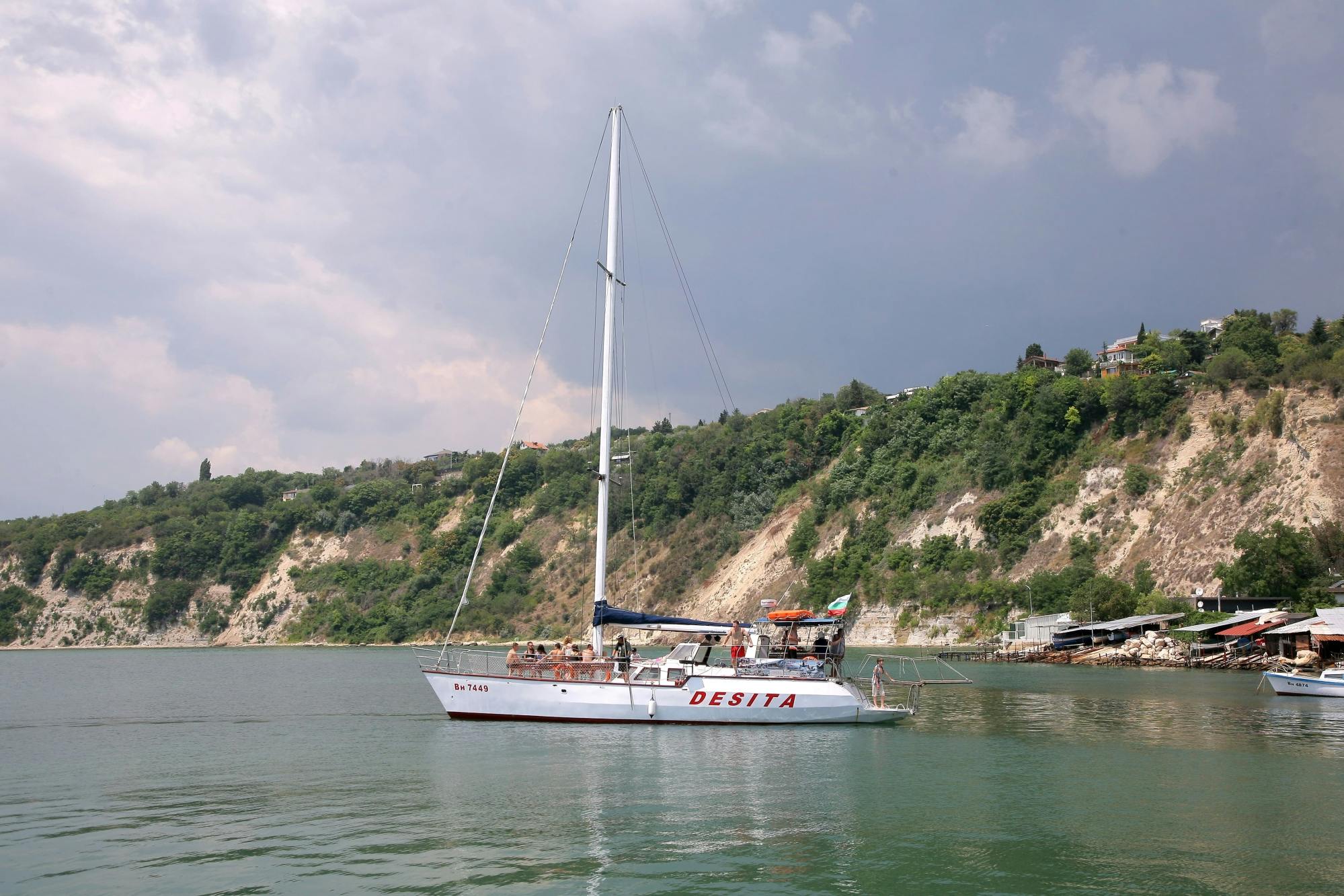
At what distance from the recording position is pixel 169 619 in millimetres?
165750

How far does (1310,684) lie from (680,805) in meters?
39.6

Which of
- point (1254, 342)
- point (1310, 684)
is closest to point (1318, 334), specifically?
point (1254, 342)

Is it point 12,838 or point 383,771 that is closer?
point 12,838

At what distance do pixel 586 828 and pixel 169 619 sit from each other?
539ft

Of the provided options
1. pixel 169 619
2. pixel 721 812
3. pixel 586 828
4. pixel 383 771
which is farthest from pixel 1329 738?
pixel 169 619

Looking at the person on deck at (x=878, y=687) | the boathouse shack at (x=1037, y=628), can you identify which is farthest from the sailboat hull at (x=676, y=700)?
the boathouse shack at (x=1037, y=628)

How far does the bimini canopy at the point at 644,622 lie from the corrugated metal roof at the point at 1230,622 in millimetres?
51485

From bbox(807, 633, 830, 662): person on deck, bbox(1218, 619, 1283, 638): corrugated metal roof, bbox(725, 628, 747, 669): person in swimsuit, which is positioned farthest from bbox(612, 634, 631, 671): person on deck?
bbox(1218, 619, 1283, 638): corrugated metal roof

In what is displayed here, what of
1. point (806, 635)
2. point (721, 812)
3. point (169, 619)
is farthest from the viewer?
point (169, 619)

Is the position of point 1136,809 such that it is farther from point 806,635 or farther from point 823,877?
point 806,635

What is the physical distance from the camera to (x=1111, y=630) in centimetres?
8362

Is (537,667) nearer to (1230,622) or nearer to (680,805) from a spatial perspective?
(680,805)

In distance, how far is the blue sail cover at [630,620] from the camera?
3709 cm

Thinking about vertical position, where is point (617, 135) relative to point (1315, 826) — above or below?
above
